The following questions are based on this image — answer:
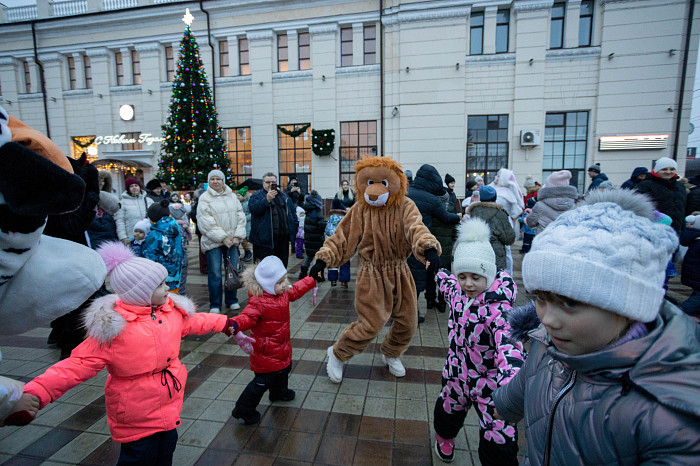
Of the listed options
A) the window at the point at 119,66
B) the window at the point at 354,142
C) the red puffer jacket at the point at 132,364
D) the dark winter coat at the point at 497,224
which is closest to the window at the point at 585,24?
the window at the point at 354,142

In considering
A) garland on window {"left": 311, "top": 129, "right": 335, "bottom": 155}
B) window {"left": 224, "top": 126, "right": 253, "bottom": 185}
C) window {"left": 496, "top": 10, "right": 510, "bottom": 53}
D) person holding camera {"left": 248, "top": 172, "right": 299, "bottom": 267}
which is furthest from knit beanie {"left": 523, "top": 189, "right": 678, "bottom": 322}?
window {"left": 224, "top": 126, "right": 253, "bottom": 185}

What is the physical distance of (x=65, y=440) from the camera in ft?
7.97

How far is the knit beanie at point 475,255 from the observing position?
6.46ft

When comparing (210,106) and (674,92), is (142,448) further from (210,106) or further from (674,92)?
(674,92)

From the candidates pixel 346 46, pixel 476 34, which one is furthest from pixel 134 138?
pixel 476 34

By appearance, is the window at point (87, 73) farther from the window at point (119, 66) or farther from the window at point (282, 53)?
the window at point (282, 53)

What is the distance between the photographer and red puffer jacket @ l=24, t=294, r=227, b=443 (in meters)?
1.66

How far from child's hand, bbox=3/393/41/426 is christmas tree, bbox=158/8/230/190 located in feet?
42.9

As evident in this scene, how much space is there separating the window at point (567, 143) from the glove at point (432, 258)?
13.0 metres

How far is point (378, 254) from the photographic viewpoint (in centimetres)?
306

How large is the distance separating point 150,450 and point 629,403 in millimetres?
2144

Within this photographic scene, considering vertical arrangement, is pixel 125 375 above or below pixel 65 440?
above

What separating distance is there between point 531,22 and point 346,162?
28.1 feet

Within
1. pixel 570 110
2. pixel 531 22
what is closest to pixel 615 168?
pixel 570 110
